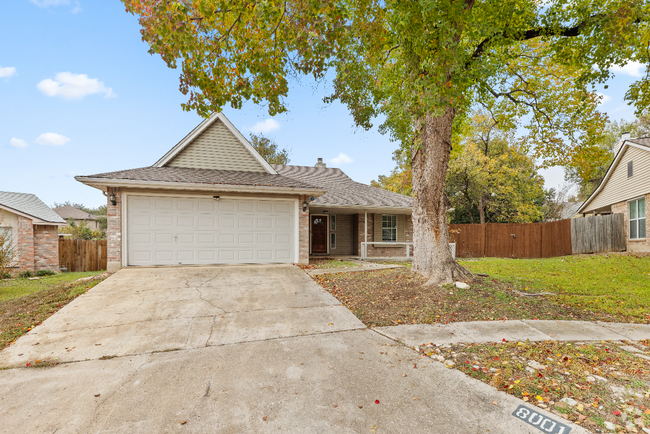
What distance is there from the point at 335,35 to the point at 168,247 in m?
8.05

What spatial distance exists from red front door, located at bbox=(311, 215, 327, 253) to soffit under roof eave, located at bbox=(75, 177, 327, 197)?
4740 mm

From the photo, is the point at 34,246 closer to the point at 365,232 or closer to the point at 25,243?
the point at 25,243

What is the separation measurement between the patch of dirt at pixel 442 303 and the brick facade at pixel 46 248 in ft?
46.9

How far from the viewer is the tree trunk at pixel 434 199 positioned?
22.8 ft

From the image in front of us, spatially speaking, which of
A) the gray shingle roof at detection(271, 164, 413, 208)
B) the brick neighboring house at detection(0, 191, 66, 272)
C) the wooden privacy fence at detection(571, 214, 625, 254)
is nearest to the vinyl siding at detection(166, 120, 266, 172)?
the gray shingle roof at detection(271, 164, 413, 208)

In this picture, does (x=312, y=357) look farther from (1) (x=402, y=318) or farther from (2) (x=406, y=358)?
(1) (x=402, y=318)

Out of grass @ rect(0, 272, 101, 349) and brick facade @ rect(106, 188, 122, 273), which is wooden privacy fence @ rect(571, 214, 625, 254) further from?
grass @ rect(0, 272, 101, 349)

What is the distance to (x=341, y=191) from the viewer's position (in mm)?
15453

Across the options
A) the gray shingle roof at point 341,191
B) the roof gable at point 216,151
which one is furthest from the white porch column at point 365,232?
the roof gable at point 216,151

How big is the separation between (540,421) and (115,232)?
34.8 feet

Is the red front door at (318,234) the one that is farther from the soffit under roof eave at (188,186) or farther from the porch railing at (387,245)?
the soffit under roof eave at (188,186)

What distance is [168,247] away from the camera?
31.7 ft

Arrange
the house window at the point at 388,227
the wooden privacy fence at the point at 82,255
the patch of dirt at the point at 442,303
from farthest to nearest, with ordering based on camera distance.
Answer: the house window at the point at 388,227 < the wooden privacy fence at the point at 82,255 < the patch of dirt at the point at 442,303

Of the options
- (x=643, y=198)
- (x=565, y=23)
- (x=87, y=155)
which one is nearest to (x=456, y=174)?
(x=643, y=198)
